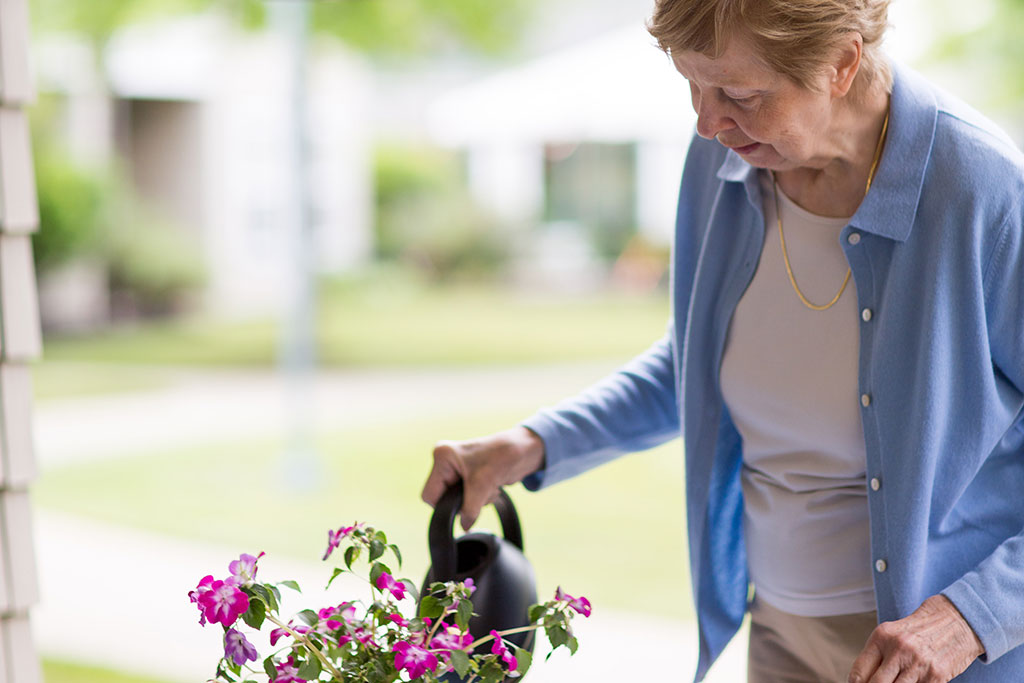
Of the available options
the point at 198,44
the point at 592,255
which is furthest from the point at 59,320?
the point at 592,255

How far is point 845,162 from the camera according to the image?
4.00 feet

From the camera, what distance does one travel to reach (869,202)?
117 cm

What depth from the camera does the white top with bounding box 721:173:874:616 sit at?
4.03 ft

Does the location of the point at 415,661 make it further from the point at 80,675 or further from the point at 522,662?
the point at 80,675

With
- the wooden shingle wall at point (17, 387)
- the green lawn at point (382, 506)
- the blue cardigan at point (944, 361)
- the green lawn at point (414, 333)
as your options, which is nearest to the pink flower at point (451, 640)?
the blue cardigan at point (944, 361)

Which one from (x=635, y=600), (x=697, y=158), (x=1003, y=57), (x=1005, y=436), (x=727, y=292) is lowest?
(x=635, y=600)

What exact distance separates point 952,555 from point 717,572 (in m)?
0.29

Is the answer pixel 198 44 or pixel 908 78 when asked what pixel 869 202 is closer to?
pixel 908 78

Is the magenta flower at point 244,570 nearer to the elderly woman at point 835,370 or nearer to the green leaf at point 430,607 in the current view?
the green leaf at point 430,607

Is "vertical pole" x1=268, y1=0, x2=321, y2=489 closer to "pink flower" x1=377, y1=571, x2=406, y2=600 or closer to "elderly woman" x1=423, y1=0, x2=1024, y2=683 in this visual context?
"elderly woman" x1=423, y1=0, x2=1024, y2=683

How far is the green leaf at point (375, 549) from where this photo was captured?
99 cm

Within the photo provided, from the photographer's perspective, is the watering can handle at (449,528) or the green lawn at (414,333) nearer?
the watering can handle at (449,528)

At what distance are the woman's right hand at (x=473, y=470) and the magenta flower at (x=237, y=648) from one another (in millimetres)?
336

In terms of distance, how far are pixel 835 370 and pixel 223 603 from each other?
651 millimetres
